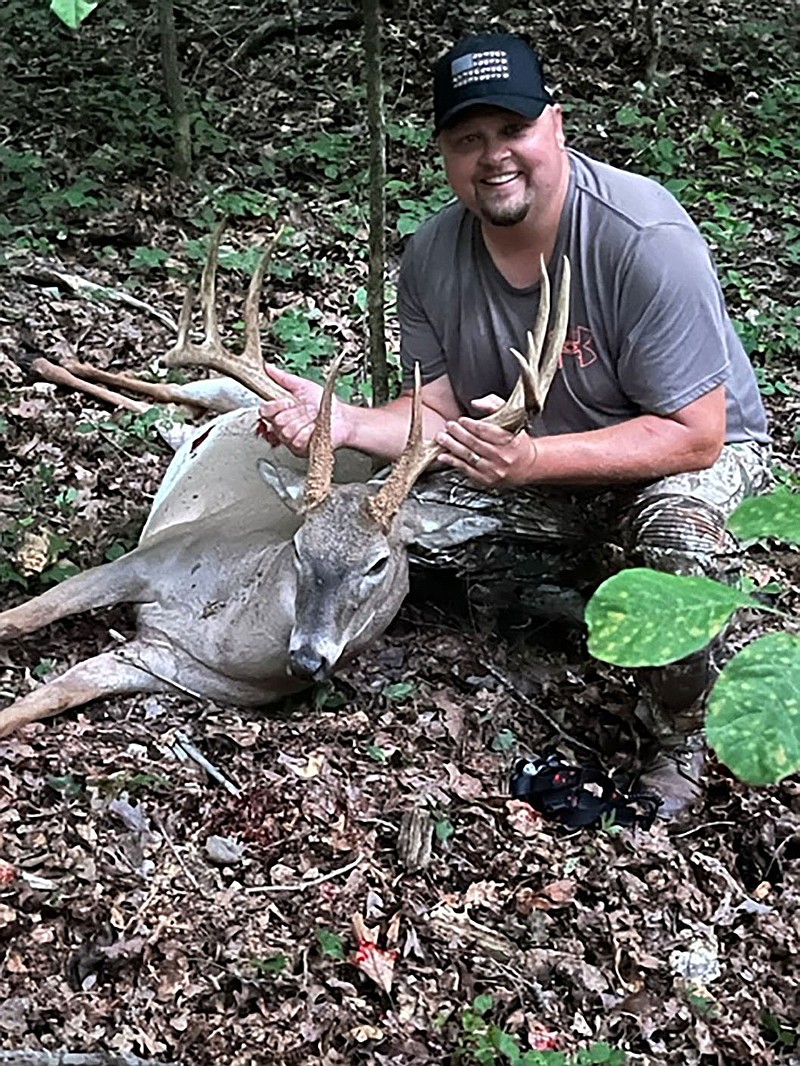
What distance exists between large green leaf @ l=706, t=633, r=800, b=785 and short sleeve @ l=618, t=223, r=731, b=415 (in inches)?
117

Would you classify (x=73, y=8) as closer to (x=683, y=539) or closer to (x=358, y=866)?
(x=358, y=866)

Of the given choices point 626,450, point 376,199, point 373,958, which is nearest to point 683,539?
point 626,450

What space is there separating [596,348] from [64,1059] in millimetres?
2790

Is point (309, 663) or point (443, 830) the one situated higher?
point (309, 663)

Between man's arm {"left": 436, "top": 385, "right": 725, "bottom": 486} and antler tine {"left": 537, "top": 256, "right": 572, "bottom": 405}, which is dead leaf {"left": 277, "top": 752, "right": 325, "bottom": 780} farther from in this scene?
antler tine {"left": 537, "top": 256, "right": 572, "bottom": 405}

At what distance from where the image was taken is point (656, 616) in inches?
67.0

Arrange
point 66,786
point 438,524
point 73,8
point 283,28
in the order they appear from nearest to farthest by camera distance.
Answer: point 73,8, point 66,786, point 438,524, point 283,28

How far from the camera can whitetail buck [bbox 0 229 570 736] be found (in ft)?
15.2

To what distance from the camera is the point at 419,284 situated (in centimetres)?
518

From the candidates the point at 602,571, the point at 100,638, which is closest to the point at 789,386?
the point at 602,571

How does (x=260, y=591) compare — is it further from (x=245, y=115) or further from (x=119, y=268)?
(x=245, y=115)

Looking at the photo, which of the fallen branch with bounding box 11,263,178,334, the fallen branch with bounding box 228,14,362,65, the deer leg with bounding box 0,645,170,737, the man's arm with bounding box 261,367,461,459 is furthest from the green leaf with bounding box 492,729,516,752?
the fallen branch with bounding box 228,14,362,65

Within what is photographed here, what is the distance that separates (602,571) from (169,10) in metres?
5.42

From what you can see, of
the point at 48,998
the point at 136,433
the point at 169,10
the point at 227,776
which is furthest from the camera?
the point at 169,10
